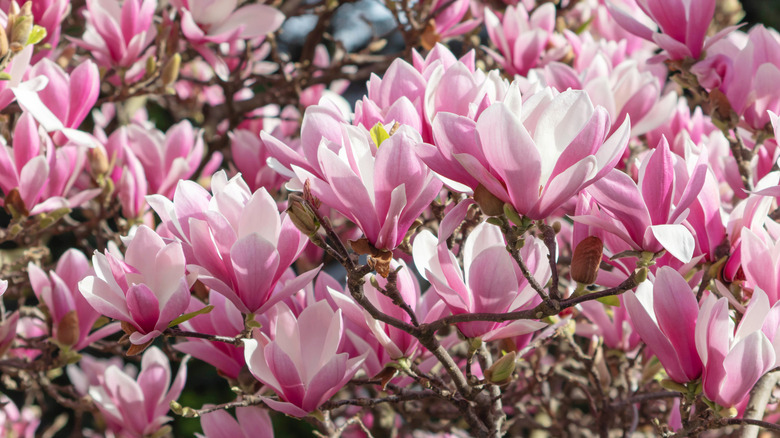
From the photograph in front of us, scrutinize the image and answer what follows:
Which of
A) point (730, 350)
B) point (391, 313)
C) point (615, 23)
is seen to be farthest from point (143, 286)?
point (615, 23)

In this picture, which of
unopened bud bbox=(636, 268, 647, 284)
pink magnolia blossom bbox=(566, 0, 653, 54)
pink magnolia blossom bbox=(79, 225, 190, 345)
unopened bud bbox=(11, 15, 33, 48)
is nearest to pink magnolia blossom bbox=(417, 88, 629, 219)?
unopened bud bbox=(636, 268, 647, 284)

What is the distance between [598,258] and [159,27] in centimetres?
126

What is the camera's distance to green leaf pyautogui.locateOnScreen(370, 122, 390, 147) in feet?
2.51

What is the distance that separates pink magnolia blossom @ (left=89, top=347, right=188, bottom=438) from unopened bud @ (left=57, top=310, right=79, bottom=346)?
9 centimetres

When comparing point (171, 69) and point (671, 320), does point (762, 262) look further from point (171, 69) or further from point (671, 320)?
point (171, 69)

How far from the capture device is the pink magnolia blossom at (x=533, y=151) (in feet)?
2.19

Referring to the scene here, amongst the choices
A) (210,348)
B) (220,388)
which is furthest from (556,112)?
Answer: (220,388)

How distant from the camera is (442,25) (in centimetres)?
176

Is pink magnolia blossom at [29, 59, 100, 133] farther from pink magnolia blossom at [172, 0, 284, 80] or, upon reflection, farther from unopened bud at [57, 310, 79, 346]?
unopened bud at [57, 310, 79, 346]

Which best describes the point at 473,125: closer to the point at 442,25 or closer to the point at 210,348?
the point at 210,348

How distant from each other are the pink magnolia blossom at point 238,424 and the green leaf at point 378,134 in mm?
488

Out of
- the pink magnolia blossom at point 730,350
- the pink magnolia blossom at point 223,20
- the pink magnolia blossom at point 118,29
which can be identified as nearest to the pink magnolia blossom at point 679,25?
the pink magnolia blossom at point 730,350

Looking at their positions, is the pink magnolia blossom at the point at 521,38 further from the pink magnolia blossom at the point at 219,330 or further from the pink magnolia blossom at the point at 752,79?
the pink magnolia blossom at the point at 219,330

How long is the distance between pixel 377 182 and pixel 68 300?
2.66ft
